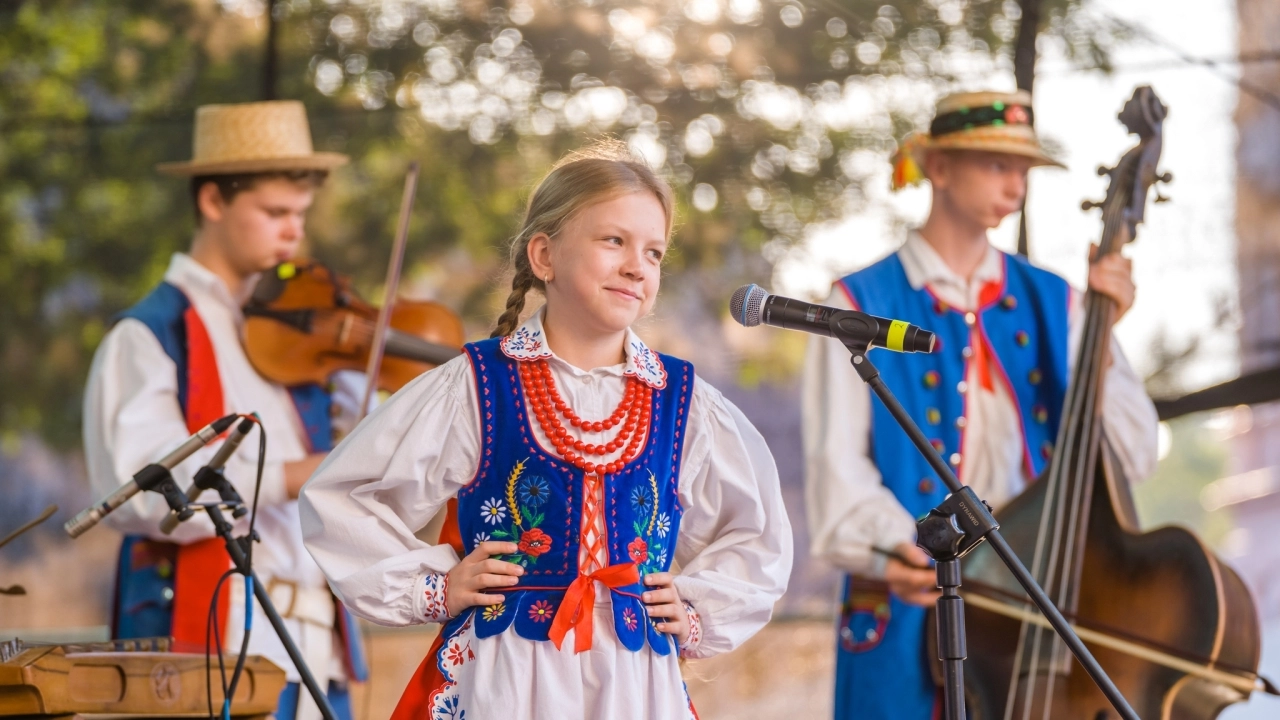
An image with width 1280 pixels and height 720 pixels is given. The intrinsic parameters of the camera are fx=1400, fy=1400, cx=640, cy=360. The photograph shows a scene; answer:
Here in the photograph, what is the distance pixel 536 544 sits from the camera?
1923mm

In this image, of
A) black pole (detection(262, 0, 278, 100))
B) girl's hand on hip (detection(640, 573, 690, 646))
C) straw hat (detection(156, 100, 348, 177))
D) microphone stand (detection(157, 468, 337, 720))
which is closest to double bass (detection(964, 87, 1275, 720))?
girl's hand on hip (detection(640, 573, 690, 646))

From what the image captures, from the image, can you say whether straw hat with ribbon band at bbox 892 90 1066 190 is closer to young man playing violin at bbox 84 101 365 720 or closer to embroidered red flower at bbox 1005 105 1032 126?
embroidered red flower at bbox 1005 105 1032 126

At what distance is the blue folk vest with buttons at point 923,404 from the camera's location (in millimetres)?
2840

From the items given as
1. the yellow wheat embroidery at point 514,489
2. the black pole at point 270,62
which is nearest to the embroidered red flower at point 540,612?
the yellow wheat embroidery at point 514,489

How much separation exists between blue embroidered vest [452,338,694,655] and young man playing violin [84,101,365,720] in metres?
1.11

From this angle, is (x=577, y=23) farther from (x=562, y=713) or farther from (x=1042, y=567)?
(x=562, y=713)

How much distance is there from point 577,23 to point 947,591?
3.34 m

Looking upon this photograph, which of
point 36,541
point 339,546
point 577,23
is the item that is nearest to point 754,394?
point 577,23

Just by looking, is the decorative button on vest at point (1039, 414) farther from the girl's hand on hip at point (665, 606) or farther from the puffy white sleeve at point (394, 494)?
the puffy white sleeve at point (394, 494)

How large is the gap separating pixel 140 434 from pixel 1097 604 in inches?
78.0

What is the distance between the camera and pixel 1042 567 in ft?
8.90

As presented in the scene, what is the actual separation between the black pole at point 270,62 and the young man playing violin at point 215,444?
5.54 ft

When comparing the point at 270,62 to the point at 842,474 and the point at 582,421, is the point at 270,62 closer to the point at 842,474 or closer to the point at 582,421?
the point at 842,474

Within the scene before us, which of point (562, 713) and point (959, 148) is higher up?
point (959, 148)
